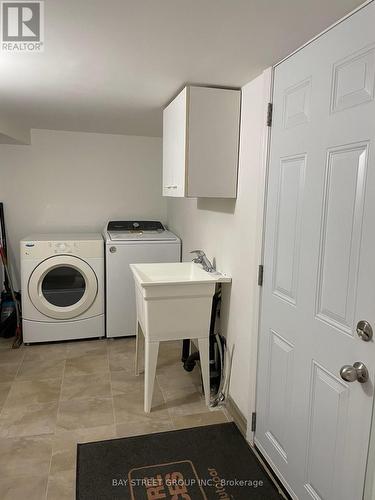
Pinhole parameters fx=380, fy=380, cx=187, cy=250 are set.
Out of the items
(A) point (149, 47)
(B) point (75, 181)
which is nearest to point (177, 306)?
(A) point (149, 47)

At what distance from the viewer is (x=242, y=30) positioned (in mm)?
1455

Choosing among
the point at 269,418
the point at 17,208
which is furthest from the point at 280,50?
the point at 17,208

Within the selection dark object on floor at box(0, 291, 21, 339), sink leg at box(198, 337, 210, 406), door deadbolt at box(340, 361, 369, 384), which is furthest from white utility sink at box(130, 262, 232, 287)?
dark object on floor at box(0, 291, 21, 339)

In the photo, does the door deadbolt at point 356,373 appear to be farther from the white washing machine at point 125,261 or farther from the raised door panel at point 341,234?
the white washing machine at point 125,261

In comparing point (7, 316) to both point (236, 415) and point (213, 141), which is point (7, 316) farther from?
point (213, 141)

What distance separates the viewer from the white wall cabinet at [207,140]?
223 centimetres

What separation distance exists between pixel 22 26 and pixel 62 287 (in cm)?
260

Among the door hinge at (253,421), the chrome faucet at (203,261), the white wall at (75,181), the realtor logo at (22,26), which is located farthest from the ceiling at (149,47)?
the door hinge at (253,421)

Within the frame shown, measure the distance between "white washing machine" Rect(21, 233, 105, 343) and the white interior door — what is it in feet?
6.77

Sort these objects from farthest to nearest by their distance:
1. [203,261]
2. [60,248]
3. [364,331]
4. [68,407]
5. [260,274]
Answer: [60,248], [203,261], [68,407], [260,274], [364,331]

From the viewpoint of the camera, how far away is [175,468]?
78.7 inches

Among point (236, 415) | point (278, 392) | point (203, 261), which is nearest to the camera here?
point (278, 392)

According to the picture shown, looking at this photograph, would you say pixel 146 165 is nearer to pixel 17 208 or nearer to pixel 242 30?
pixel 17 208

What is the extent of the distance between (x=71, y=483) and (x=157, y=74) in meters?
2.15
